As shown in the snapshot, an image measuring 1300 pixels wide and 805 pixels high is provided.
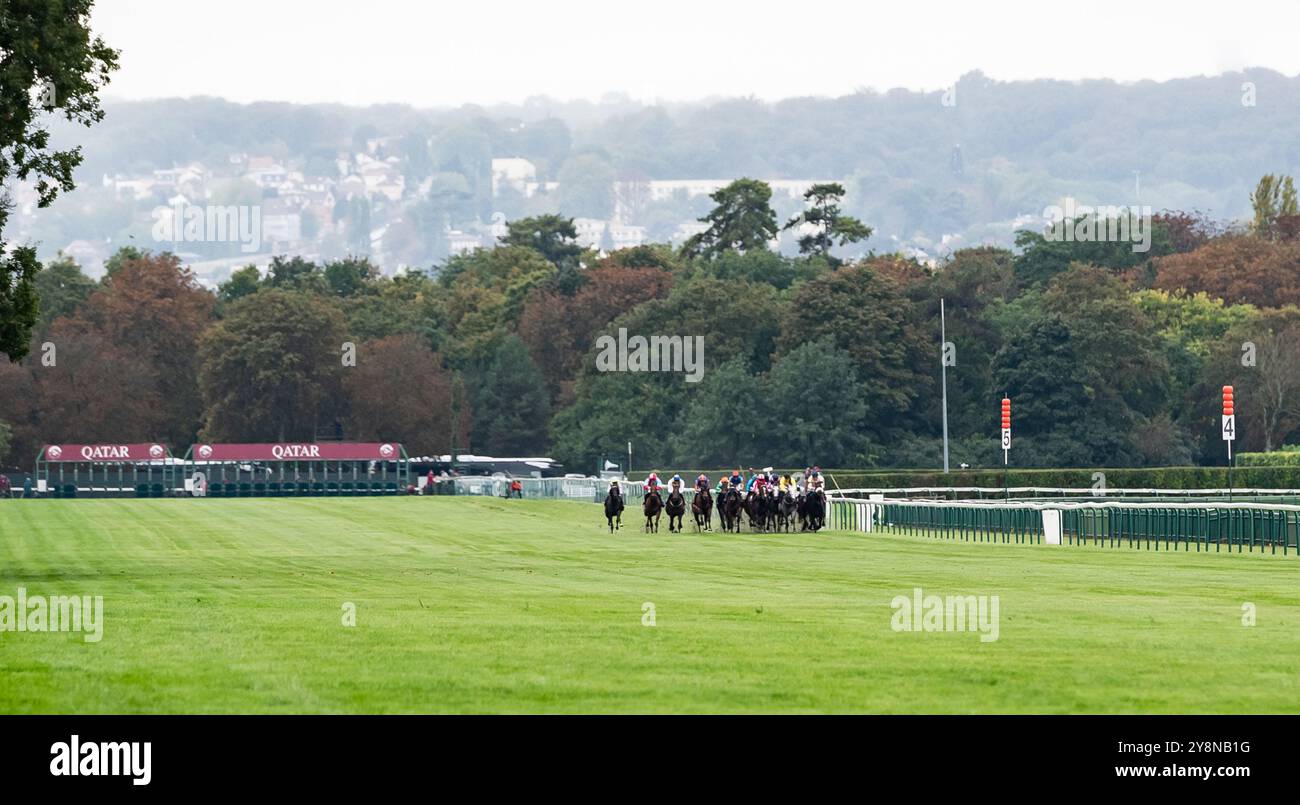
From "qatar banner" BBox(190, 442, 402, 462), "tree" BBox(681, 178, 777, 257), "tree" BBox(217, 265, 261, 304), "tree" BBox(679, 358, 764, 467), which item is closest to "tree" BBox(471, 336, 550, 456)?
"qatar banner" BBox(190, 442, 402, 462)

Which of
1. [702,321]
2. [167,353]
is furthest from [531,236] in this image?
[702,321]

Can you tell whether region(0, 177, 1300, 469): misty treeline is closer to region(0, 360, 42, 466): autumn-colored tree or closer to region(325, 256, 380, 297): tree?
region(0, 360, 42, 466): autumn-colored tree

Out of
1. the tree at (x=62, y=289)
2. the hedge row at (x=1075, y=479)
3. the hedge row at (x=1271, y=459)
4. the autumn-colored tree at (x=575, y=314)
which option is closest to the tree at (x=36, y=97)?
the hedge row at (x=1075, y=479)

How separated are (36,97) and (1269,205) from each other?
12969 centimetres

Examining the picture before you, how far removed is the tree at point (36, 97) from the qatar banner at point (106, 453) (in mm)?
80638

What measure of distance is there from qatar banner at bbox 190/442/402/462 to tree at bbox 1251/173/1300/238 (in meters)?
64.8

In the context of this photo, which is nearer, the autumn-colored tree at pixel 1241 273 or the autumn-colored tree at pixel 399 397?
the autumn-colored tree at pixel 1241 273

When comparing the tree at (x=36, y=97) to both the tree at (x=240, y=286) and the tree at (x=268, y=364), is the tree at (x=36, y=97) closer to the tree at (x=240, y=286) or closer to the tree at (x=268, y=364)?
the tree at (x=268, y=364)

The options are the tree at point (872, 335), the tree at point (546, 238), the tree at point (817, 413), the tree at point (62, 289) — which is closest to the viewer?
the tree at point (817, 413)

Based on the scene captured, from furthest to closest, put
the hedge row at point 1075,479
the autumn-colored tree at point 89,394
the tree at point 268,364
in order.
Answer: the tree at point 268,364 < the autumn-colored tree at point 89,394 < the hedge row at point 1075,479

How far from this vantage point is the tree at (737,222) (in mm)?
160750

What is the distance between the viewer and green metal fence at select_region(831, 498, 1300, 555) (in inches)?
1785

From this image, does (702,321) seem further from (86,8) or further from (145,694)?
(145,694)

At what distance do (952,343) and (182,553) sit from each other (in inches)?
2935
